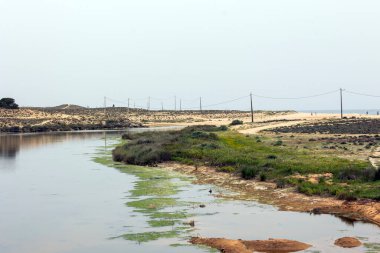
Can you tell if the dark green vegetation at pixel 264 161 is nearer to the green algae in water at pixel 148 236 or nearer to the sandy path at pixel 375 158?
the sandy path at pixel 375 158

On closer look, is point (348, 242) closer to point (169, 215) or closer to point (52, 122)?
point (169, 215)

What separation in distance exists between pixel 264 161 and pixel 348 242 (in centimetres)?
1508

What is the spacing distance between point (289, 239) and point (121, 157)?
1043 inches

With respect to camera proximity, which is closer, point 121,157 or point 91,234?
point 91,234

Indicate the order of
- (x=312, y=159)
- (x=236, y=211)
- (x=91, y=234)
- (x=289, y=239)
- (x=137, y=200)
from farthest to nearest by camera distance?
(x=312, y=159) → (x=137, y=200) → (x=236, y=211) → (x=91, y=234) → (x=289, y=239)

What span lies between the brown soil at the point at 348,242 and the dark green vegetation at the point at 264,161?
539cm

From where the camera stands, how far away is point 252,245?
17.1 meters

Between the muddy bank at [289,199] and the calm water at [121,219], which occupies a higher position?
the muddy bank at [289,199]

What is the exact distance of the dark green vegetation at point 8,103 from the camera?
405ft

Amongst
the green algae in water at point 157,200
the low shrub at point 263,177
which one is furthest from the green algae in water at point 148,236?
the low shrub at point 263,177

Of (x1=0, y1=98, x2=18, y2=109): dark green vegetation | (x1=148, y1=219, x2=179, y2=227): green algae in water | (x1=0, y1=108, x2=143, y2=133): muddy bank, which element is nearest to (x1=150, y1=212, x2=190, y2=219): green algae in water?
(x1=148, y1=219, x2=179, y2=227): green algae in water

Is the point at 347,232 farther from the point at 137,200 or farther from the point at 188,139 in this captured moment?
the point at 188,139

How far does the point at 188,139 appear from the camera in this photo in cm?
4653

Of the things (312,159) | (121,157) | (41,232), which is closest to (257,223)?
(41,232)
